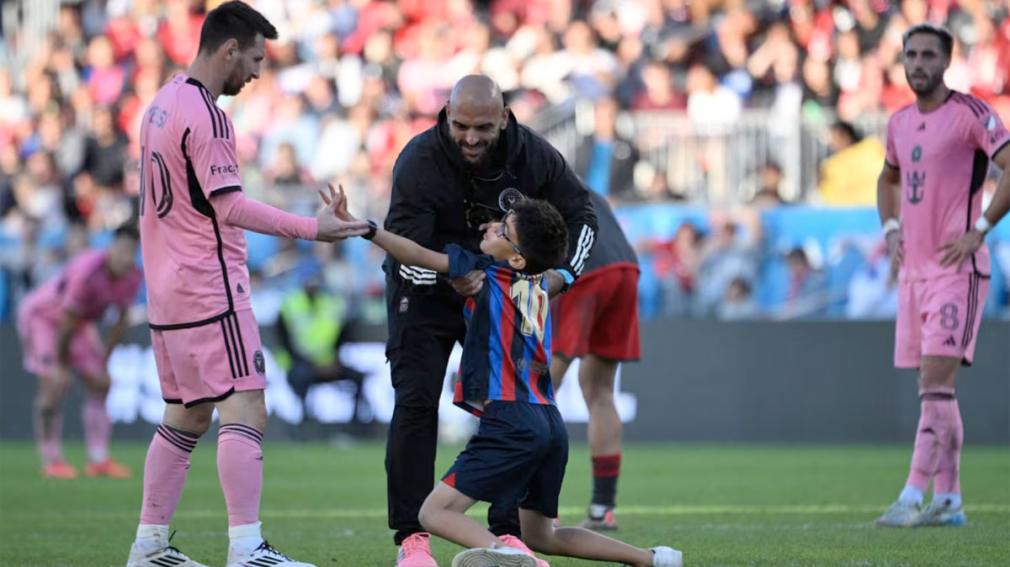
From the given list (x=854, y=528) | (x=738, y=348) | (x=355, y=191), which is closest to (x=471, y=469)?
(x=854, y=528)

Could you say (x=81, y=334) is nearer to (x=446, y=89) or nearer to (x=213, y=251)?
(x=446, y=89)

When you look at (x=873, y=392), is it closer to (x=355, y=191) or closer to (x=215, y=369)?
(x=355, y=191)

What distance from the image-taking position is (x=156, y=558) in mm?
7090

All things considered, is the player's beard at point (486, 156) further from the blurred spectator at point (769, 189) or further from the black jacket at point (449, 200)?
the blurred spectator at point (769, 189)

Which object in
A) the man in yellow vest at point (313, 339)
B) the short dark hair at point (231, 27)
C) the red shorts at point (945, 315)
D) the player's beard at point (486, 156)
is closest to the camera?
the player's beard at point (486, 156)

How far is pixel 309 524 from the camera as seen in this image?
9820 mm

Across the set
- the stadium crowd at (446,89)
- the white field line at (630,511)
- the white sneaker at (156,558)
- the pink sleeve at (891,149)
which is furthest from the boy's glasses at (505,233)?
the stadium crowd at (446,89)

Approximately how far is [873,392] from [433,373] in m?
10.7

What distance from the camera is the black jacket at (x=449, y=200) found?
7094 mm

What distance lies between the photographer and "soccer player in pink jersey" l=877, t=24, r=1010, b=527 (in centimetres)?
930

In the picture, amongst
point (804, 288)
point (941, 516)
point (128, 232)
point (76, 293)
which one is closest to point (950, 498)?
point (941, 516)

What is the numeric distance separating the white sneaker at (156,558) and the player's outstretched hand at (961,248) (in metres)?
4.51

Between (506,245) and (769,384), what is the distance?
36.3ft

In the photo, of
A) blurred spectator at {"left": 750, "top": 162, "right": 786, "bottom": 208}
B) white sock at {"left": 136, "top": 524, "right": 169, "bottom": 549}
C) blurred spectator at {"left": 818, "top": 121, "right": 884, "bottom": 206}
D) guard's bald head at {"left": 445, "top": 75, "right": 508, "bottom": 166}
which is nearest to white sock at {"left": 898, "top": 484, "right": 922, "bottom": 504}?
guard's bald head at {"left": 445, "top": 75, "right": 508, "bottom": 166}
